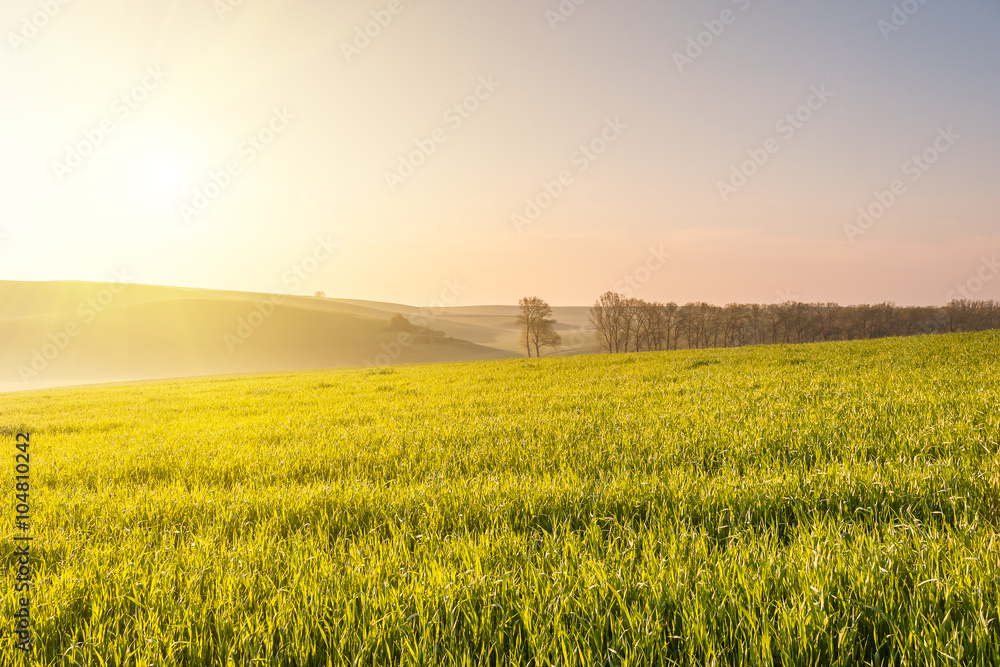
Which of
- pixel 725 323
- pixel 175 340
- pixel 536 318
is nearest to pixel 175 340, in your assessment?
pixel 175 340

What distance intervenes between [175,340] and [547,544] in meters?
135

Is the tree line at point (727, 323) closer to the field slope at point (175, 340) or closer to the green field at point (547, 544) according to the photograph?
the field slope at point (175, 340)

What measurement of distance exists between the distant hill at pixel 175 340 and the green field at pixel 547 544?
9838 cm

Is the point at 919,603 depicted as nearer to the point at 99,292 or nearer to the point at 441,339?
the point at 441,339

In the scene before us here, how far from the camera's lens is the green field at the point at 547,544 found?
278cm

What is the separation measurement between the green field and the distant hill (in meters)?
98.4

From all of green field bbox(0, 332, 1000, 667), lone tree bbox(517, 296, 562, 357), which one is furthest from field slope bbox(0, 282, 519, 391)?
green field bbox(0, 332, 1000, 667)

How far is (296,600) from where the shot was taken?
335cm

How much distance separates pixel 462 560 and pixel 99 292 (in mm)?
202070

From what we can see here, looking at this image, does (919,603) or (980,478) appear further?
(980,478)

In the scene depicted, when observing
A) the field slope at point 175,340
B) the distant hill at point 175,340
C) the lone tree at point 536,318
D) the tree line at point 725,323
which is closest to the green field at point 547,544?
the lone tree at point 536,318

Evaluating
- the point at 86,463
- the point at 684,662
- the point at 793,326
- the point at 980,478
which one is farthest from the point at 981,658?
the point at 793,326

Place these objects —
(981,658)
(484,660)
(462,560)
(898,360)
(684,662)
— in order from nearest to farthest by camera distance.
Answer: (981,658) < (684,662) < (484,660) < (462,560) < (898,360)

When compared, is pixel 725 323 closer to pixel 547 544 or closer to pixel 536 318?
pixel 536 318
